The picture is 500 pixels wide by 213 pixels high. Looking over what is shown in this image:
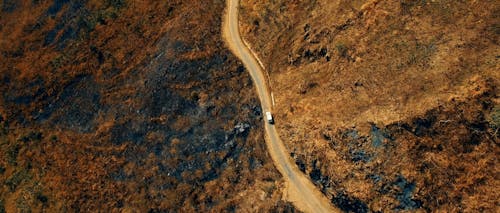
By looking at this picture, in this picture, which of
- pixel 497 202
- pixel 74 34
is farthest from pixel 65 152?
pixel 497 202

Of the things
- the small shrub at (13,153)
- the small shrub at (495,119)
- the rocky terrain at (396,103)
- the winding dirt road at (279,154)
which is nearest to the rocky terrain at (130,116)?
the small shrub at (13,153)

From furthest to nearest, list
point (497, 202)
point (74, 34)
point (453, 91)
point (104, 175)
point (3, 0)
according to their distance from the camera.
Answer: point (3, 0) → point (74, 34) → point (104, 175) → point (453, 91) → point (497, 202)

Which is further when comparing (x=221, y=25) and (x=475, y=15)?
(x=221, y=25)

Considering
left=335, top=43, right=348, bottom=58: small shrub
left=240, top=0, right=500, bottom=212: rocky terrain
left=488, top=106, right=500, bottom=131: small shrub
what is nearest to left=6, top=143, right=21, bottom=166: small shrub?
left=240, top=0, right=500, bottom=212: rocky terrain

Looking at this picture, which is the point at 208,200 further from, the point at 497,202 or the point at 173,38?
the point at 497,202

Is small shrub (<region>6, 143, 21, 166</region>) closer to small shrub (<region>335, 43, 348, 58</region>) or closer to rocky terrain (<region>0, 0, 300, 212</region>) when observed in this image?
rocky terrain (<region>0, 0, 300, 212</region>)

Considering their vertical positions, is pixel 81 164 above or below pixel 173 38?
below

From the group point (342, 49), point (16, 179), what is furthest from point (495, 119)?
point (16, 179)

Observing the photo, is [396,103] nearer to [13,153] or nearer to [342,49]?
[342,49]
